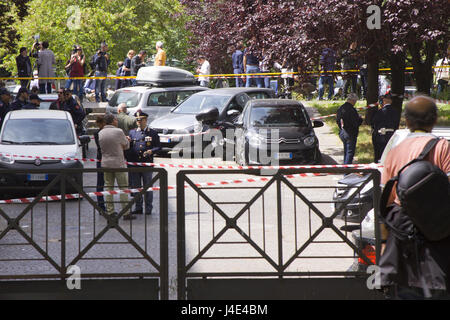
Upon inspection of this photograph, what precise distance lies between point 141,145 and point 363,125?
437 inches

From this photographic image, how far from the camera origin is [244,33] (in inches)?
839

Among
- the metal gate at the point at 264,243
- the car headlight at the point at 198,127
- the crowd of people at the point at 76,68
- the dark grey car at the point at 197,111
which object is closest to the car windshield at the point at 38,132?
the dark grey car at the point at 197,111

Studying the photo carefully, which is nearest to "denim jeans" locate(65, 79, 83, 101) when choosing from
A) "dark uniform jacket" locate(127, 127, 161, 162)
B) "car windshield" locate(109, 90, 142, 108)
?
"car windshield" locate(109, 90, 142, 108)

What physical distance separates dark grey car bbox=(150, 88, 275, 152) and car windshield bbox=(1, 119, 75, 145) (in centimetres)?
394

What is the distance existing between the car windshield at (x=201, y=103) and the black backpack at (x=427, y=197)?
51.9 feet

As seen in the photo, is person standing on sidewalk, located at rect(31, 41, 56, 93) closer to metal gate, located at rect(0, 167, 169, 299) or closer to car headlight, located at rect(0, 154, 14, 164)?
car headlight, located at rect(0, 154, 14, 164)

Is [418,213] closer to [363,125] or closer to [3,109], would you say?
[3,109]

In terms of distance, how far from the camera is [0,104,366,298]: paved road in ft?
25.9

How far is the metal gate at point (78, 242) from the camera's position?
25.5 feet

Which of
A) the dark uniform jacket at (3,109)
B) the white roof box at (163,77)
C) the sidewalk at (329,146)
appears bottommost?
the sidewalk at (329,146)

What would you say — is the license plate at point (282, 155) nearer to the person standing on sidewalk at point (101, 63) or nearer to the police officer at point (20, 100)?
the police officer at point (20, 100)

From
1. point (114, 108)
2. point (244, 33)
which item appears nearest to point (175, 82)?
point (114, 108)
